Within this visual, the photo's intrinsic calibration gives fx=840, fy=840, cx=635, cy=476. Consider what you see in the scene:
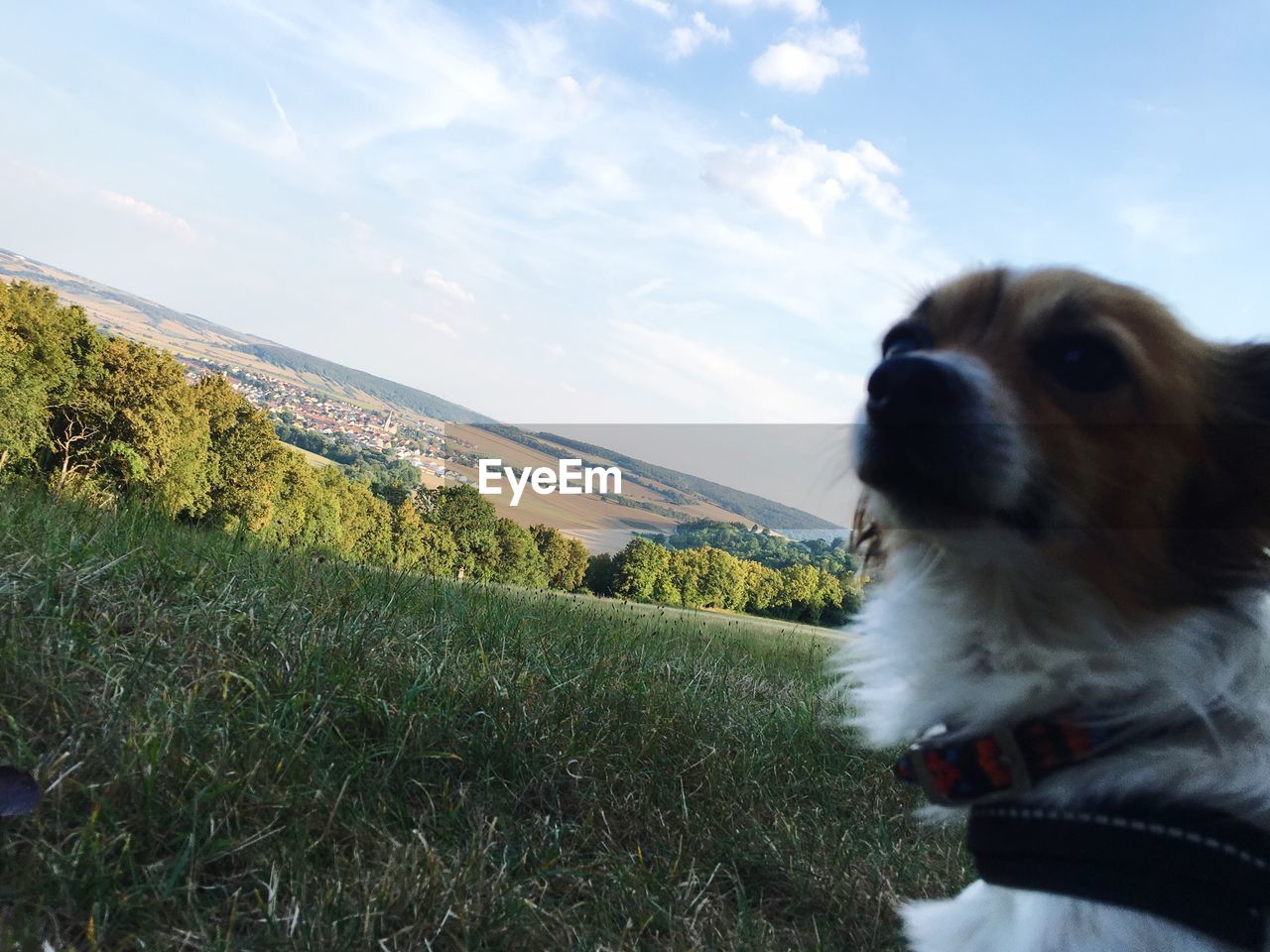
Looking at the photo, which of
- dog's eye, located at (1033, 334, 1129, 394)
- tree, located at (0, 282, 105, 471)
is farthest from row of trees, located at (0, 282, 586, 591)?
dog's eye, located at (1033, 334, 1129, 394)

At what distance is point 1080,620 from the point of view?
206cm

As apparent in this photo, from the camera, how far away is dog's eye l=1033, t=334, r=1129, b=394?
2.16 meters

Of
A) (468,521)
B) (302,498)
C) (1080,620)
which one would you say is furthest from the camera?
(302,498)

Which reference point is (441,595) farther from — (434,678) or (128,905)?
(128,905)

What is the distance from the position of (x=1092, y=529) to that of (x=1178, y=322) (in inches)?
31.9

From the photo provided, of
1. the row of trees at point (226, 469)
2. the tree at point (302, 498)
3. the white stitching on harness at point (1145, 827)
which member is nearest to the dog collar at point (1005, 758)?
the white stitching on harness at point (1145, 827)

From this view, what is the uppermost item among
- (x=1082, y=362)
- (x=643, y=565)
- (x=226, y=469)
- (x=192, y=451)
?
(x=1082, y=362)

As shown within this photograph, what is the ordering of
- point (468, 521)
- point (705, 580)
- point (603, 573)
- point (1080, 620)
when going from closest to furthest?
point (1080, 620) → point (705, 580) → point (603, 573) → point (468, 521)

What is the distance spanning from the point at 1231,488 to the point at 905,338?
3.19ft

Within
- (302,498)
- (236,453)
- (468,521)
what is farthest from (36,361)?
(302,498)

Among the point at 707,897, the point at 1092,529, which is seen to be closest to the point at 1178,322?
the point at 1092,529

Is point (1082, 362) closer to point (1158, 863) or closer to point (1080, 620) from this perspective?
point (1080, 620)

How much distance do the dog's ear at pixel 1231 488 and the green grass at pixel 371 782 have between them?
5.01 feet

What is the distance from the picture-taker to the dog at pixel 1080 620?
68.3 inches
